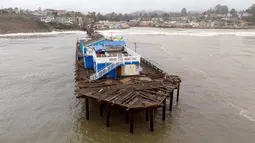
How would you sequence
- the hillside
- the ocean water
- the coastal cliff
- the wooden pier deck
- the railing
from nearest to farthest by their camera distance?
the wooden pier deck → the ocean water → the railing → the hillside → the coastal cliff

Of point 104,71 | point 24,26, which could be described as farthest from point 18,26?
point 104,71

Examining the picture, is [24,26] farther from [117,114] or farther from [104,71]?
[117,114]

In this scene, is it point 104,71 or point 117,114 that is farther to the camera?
point 104,71

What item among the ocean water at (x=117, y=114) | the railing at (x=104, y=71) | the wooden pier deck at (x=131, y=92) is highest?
the railing at (x=104, y=71)

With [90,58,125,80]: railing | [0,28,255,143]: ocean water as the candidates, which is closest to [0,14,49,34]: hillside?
[0,28,255,143]: ocean water

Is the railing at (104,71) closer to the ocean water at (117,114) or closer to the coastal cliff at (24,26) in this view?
the ocean water at (117,114)

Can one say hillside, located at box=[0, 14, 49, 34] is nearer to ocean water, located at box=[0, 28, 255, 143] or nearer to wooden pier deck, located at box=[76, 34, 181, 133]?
ocean water, located at box=[0, 28, 255, 143]

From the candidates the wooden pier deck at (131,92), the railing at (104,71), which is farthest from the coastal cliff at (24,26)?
the wooden pier deck at (131,92)

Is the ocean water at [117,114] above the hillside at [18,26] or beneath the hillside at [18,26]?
beneath

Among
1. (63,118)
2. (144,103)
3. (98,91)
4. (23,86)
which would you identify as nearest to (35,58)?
(23,86)
